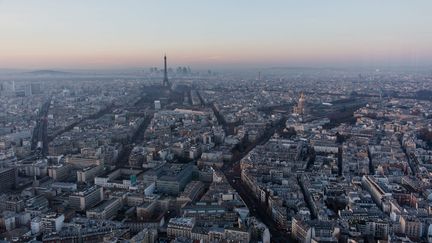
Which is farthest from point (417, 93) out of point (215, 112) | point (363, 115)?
point (215, 112)

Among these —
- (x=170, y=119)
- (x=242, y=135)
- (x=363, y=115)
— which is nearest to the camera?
(x=242, y=135)

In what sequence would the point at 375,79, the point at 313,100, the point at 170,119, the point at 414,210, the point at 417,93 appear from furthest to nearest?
1. the point at 375,79
2. the point at 417,93
3. the point at 313,100
4. the point at 170,119
5. the point at 414,210

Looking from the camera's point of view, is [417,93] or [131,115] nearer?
[131,115]

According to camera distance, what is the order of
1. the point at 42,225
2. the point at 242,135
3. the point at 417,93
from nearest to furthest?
the point at 42,225 < the point at 242,135 < the point at 417,93

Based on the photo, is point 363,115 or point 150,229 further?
point 363,115

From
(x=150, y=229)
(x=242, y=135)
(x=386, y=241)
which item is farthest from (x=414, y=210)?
(x=242, y=135)

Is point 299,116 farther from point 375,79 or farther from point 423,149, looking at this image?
point 375,79

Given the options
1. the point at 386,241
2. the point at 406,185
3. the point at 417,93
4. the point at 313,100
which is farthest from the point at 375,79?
the point at 386,241

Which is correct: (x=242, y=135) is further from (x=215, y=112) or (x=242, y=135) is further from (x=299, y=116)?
(x=215, y=112)

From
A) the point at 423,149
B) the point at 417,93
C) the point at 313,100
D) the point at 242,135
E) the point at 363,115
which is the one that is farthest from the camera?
the point at 417,93
